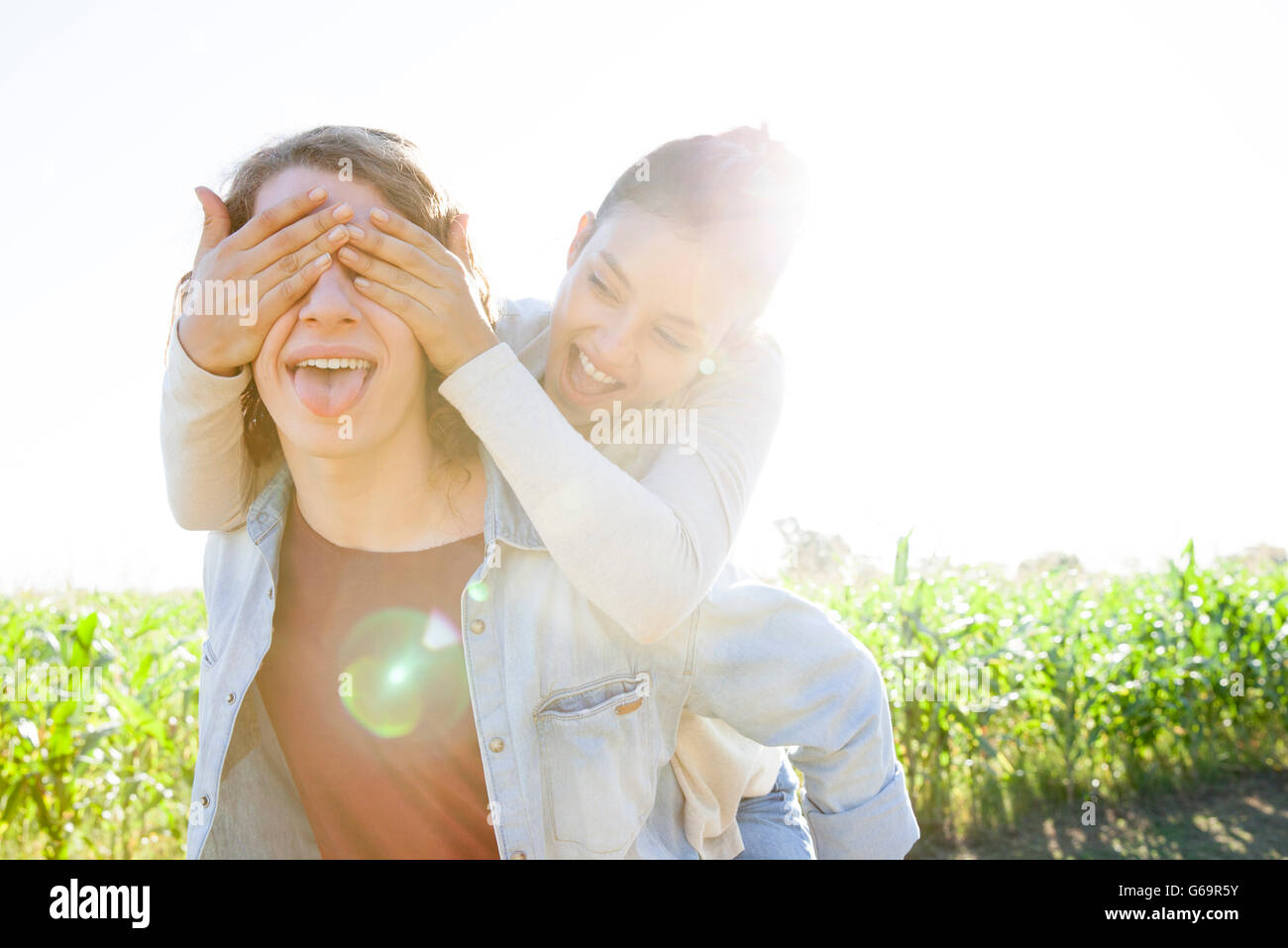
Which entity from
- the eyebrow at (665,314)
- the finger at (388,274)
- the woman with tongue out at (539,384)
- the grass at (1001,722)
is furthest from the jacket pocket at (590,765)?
the grass at (1001,722)

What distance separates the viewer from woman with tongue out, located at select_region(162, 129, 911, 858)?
1600 millimetres

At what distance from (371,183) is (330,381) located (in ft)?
1.39

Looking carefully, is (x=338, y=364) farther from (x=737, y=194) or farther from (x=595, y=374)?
(x=737, y=194)

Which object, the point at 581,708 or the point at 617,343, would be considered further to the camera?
the point at 617,343

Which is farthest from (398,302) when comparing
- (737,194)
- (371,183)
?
(737,194)

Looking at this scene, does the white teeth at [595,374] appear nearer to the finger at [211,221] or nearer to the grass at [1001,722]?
the finger at [211,221]

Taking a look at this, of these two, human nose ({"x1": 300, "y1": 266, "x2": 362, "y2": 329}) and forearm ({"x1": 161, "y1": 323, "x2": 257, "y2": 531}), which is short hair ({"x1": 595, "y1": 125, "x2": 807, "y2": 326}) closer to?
human nose ({"x1": 300, "y1": 266, "x2": 362, "y2": 329})

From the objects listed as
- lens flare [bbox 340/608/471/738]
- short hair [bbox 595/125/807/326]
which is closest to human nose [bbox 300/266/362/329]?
lens flare [bbox 340/608/471/738]

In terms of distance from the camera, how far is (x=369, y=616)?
1817 millimetres

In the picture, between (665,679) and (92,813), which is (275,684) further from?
(92,813)

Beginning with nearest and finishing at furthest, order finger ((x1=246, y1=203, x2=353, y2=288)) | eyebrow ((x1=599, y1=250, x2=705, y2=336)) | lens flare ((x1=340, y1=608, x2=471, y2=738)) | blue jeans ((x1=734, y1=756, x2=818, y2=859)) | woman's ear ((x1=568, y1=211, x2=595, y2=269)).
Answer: finger ((x1=246, y1=203, x2=353, y2=288)) < lens flare ((x1=340, y1=608, x2=471, y2=738)) < blue jeans ((x1=734, y1=756, x2=818, y2=859)) < eyebrow ((x1=599, y1=250, x2=705, y2=336)) < woman's ear ((x1=568, y1=211, x2=595, y2=269))

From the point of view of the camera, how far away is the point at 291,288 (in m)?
1.59
